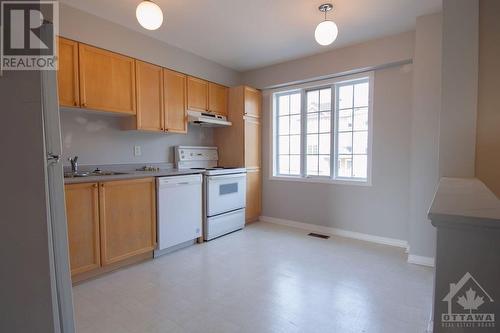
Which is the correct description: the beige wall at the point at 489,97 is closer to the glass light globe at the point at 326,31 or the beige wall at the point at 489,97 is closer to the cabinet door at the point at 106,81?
the glass light globe at the point at 326,31

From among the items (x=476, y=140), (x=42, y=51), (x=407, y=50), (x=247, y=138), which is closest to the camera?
(x=42, y=51)

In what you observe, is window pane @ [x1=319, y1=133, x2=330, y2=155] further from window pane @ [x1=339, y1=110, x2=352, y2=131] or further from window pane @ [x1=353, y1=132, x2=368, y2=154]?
window pane @ [x1=353, y1=132, x2=368, y2=154]

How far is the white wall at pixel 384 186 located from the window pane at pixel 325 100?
0.49m

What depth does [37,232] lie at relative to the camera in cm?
86

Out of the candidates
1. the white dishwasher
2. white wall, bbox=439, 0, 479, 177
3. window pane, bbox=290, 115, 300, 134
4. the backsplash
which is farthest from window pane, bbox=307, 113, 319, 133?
white wall, bbox=439, 0, 479, 177

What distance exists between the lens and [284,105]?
427cm

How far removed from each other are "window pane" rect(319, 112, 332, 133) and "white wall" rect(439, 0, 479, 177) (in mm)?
1973

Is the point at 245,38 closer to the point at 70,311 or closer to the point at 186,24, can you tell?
the point at 186,24

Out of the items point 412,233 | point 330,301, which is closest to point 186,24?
point 330,301

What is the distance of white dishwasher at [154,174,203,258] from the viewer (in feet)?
9.46

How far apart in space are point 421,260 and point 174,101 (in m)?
3.45

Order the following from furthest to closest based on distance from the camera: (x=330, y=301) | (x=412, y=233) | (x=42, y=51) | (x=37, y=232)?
(x=412, y=233), (x=330, y=301), (x=42, y=51), (x=37, y=232)

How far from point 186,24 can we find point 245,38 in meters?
0.74

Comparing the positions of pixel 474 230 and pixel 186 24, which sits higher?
pixel 186 24
